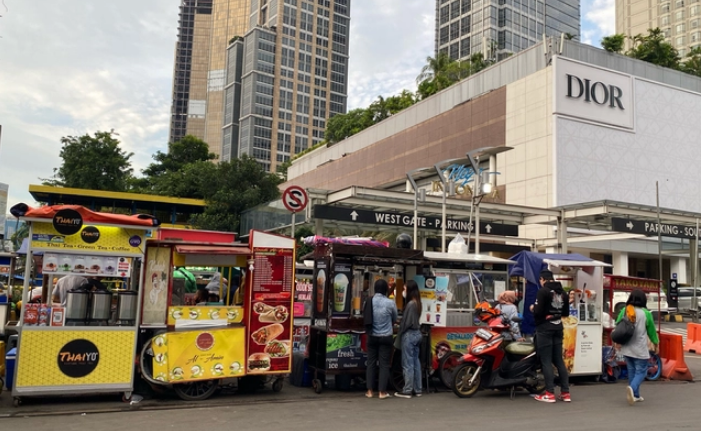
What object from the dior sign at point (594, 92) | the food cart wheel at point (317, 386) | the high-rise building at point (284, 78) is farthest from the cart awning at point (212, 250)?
the high-rise building at point (284, 78)

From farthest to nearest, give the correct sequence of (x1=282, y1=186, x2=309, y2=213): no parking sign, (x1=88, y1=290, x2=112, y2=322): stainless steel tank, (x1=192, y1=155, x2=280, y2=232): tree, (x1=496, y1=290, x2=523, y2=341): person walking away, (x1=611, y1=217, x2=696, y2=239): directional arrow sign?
1. (x1=192, y1=155, x2=280, y2=232): tree
2. (x1=611, y1=217, x2=696, y2=239): directional arrow sign
3. (x1=282, y1=186, x2=309, y2=213): no parking sign
4. (x1=496, y1=290, x2=523, y2=341): person walking away
5. (x1=88, y1=290, x2=112, y2=322): stainless steel tank

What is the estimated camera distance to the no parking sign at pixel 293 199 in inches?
488

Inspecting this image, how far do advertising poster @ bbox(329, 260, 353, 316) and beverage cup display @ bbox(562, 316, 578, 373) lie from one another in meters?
4.11

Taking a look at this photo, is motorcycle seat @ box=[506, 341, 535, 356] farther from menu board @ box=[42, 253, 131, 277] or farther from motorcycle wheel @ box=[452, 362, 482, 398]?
menu board @ box=[42, 253, 131, 277]

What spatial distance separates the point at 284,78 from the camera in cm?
12419

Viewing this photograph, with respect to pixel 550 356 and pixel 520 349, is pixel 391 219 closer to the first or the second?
pixel 520 349

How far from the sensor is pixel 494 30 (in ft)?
342

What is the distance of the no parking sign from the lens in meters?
12.4

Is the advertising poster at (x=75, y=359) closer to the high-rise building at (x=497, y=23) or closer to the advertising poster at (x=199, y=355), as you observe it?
the advertising poster at (x=199, y=355)

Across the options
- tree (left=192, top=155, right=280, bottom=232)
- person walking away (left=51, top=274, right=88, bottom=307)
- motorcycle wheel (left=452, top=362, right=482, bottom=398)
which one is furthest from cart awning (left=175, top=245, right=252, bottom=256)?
tree (left=192, top=155, right=280, bottom=232)

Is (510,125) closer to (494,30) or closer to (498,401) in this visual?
(498,401)

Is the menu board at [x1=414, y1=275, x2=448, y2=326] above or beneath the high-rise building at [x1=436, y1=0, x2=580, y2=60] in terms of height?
beneath

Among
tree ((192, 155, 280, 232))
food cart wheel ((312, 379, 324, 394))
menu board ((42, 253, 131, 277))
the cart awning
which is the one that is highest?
tree ((192, 155, 280, 232))

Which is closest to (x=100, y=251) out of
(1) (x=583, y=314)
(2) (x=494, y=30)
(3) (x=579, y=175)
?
(1) (x=583, y=314)
